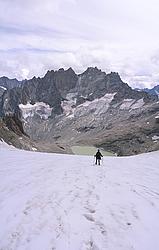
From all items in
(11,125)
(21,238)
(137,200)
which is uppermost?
(11,125)

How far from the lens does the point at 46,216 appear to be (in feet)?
43.9

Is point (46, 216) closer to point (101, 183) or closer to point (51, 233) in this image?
point (51, 233)

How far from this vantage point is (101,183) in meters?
→ 21.0

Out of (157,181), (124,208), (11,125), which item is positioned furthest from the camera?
(11,125)

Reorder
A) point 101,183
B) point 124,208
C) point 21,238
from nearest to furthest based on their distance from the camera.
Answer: point 21,238
point 124,208
point 101,183

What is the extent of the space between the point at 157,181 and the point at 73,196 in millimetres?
9175

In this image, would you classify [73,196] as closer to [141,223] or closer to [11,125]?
[141,223]

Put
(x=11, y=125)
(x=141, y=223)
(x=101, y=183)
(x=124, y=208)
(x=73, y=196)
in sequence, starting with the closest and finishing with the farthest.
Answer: (x=141, y=223) < (x=124, y=208) < (x=73, y=196) < (x=101, y=183) < (x=11, y=125)

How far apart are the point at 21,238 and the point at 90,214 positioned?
10.4ft

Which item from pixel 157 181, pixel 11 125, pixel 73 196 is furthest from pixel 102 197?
pixel 11 125

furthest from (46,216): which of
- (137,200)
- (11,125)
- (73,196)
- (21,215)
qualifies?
(11,125)

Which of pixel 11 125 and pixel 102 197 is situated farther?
pixel 11 125

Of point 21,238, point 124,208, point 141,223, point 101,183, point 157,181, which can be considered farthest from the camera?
point 157,181

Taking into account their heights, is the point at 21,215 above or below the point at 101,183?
below
